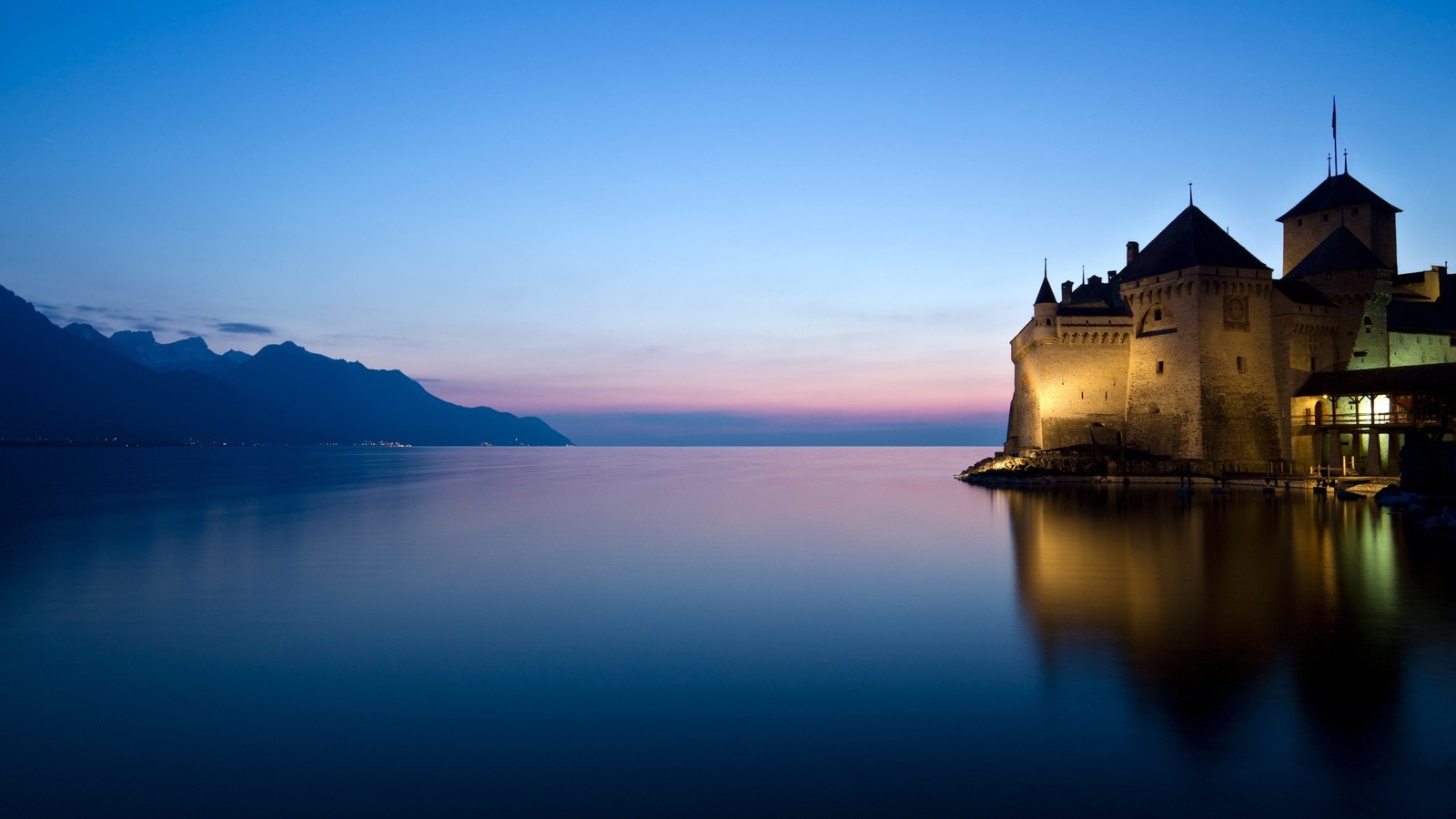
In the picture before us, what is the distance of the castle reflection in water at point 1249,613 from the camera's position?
8039mm

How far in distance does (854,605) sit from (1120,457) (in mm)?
31197

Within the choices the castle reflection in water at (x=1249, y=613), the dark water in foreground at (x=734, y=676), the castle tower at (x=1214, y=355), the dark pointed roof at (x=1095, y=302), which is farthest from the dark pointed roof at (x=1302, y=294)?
the dark water in foreground at (x=734, y=676)

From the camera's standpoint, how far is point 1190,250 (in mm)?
37562

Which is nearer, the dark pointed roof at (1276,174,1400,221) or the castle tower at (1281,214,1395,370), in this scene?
the castle tower at (1281,214,1395,370)

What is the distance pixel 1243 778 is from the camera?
6.36 metres

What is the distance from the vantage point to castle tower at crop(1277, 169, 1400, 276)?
138 ft

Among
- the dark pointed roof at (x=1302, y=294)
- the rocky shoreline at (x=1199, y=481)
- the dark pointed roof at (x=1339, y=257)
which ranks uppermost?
the dark pointed roof at (x=1339, y=257)

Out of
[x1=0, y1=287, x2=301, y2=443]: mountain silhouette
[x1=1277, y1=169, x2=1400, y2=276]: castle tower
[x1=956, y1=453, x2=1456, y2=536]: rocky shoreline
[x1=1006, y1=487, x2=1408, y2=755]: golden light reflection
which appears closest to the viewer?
[x1=1006, y1=487, x2=1408, y2=755]: golden light reflection

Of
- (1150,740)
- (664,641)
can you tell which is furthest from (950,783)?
(664,641)

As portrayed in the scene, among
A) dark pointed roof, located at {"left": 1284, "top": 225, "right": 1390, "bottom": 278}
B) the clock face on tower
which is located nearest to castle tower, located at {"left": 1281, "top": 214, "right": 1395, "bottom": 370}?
dark pointed roof, located at {"left": 1284, "top": 225, "right": 1390, "bottom": 278}

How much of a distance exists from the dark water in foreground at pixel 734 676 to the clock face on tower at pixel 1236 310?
18.1 metres

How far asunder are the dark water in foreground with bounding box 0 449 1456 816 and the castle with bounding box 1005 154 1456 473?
17133mm

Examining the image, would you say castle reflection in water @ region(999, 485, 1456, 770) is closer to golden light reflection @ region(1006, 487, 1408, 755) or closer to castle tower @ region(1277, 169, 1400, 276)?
golden light reflection @ region(1006, 487, 1408, 755)

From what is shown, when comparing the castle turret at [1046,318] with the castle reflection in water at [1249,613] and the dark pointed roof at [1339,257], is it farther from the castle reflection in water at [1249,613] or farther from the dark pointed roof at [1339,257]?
the castle reflection in water at [1249,613]
